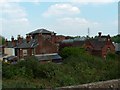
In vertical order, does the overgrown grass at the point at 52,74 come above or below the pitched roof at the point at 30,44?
below

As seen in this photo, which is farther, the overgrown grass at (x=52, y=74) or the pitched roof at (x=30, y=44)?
the pitched roof at (x=30, y=44)

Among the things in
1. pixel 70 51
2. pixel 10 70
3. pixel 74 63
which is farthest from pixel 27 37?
pixel 10 70

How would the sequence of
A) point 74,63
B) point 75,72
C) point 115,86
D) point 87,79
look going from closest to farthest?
point 115,86 → point 87,79 → point 75,72 → point 74,63

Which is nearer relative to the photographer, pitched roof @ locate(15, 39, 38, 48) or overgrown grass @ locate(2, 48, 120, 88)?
overgrown grass @ locate(2, 48, 120, 88)

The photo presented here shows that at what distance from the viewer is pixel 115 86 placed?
852 cm

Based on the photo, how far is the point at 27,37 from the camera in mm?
25016

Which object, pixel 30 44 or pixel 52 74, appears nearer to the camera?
pixel 52 74

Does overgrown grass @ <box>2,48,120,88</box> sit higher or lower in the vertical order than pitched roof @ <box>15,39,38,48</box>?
lower

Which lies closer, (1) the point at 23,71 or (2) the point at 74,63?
(1) the point at 23,71

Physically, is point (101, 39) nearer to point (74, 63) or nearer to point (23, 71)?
point (74, 63)

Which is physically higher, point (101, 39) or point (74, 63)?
point (101, 39)

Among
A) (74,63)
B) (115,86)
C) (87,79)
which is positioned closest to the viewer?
(115,86)

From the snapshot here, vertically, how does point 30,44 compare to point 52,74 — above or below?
above

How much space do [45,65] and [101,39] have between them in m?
15.0
